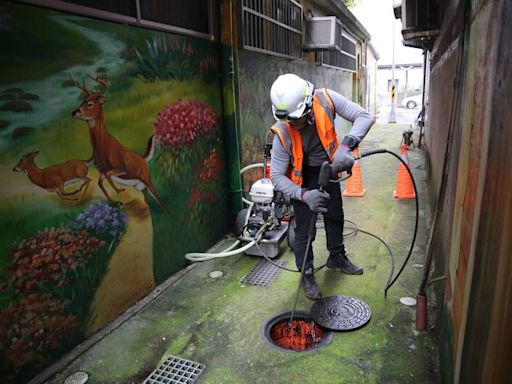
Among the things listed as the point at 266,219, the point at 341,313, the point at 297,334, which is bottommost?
the point at 297,334

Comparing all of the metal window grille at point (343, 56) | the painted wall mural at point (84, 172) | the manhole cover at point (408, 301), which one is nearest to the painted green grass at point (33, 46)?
the painted wall mural at point (84, 172)

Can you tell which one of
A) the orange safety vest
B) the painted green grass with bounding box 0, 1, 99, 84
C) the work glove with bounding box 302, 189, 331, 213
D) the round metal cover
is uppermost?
the painted green grass with bounding box 0, 1, 99, 84

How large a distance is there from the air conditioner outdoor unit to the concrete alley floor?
5.19 m

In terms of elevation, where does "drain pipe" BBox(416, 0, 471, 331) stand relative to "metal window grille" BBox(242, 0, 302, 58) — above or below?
→ below

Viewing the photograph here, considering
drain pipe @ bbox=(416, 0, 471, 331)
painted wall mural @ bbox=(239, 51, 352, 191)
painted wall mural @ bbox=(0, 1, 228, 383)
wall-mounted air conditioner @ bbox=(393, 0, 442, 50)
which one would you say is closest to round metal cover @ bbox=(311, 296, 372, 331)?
drain pipe @ bbox=(416, 0, 471, 331)

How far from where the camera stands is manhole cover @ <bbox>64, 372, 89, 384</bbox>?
10.0 ft

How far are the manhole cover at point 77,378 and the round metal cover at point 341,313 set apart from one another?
1896mm

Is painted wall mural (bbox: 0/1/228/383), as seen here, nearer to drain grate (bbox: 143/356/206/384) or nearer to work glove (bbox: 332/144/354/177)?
drain grate (bbox: 143/356/206/384)

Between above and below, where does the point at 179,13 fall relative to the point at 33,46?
above

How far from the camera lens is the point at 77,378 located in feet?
10.1

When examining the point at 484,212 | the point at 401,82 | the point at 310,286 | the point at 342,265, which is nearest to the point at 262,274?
the point at 310,286

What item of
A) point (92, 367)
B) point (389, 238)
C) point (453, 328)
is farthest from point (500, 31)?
point (389, 238)

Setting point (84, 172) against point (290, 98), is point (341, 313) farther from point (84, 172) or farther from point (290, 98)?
point (84, 172)

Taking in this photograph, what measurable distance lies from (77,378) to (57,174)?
5.05ft
